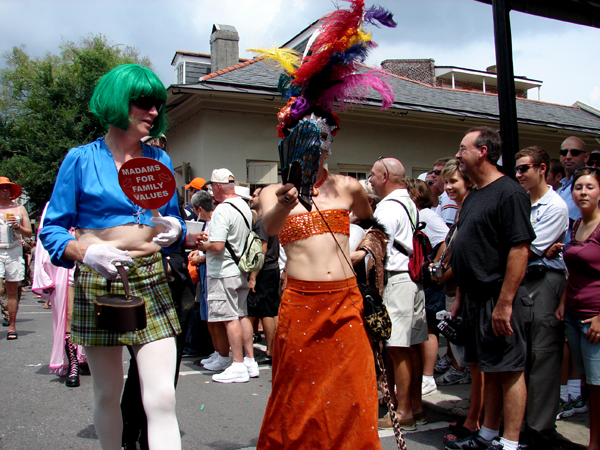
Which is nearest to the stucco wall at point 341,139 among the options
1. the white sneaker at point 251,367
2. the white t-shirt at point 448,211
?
the white t-shirt at point 448,211

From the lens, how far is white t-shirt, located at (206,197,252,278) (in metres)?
5.50

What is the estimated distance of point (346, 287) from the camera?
2758 mm

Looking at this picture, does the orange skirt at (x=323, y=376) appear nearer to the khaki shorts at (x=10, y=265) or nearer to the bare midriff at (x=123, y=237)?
the bare midriff at (x=123, y=237)

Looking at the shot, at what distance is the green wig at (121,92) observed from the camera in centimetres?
241

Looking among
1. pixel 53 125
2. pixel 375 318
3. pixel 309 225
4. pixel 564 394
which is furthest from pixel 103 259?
pixel 53 125

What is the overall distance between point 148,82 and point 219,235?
3.07m

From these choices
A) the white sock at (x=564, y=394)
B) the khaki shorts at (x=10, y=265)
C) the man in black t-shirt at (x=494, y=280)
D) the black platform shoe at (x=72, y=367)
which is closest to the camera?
the man in black t-shirt at (x=494, y=280)

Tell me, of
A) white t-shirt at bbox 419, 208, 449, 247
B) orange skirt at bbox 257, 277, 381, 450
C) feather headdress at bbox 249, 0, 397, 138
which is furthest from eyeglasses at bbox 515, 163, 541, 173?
orange skirt at bbox 257, 277, 381, 450

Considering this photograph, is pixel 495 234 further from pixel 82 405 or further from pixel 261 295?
pixel 82 405

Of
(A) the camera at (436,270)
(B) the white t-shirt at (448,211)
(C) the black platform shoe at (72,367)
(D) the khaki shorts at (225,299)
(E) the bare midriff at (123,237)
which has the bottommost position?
(C) the black platform shoe at (72,367)

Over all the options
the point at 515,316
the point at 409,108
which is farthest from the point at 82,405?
the point at 409,108

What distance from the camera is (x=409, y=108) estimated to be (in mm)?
12562

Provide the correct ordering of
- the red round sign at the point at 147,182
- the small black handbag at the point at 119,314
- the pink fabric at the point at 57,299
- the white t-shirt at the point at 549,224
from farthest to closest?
the pink fabric at the point at 57,299, the white t-shirt at the point at 549,224, the red round sign at the point at 147,182, the small black handbag at the point at 119,314

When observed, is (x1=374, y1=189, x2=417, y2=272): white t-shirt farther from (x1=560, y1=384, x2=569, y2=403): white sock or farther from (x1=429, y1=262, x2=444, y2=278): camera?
(x1=560, y1=384, x2=569, y2=403): white sock
